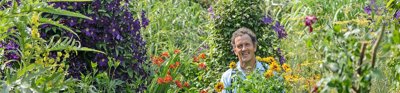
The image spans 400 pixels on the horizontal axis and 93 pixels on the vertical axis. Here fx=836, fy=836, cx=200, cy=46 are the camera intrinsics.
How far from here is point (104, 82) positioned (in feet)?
17.8

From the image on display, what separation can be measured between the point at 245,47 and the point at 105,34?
0.95 m

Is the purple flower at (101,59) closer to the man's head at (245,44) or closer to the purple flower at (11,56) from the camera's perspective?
the purple flower at (11,56)

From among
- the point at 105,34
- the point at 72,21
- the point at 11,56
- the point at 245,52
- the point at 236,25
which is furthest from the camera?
the point at 236,25

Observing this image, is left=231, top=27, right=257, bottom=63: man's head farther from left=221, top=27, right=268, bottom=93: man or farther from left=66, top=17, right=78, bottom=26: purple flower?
left=66, top=17, right=78, bottom=26: purple flower

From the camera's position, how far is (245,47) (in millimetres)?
5699

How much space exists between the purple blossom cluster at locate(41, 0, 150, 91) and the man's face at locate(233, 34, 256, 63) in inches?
26.6

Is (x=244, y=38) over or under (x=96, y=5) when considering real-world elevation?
under

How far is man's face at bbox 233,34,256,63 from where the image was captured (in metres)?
5.66

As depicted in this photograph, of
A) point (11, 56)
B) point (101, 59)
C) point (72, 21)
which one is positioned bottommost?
point (101, 59)

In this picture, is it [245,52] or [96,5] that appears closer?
[96,5]

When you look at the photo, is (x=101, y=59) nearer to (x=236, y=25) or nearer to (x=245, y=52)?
(x=245, y=52)

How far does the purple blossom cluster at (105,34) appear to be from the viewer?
546 centimetres

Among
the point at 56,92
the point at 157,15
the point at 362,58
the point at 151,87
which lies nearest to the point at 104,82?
the point at 151,87

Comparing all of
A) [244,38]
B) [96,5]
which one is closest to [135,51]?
[96,5]
